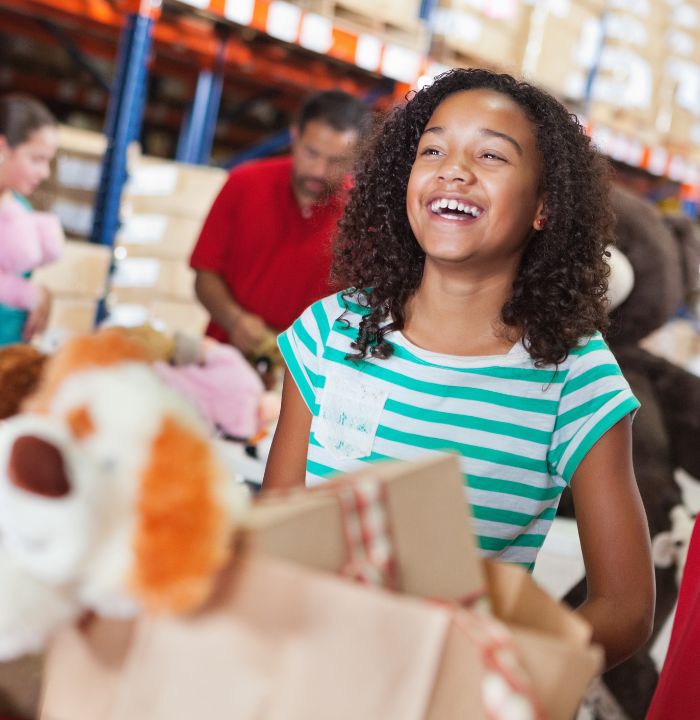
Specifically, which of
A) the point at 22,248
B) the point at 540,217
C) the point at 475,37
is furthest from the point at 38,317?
the point at 475,37

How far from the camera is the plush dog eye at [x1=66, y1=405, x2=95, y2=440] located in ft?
1.47

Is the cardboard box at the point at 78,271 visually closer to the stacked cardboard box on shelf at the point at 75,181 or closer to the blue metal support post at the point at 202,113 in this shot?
the stacked cardboard box on shelf at the point at 75,181

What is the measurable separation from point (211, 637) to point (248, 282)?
1.80 m

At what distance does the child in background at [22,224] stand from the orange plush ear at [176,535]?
5.02 feet

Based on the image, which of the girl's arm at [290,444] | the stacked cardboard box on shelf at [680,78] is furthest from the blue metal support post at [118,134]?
the stacked cardboard box on shelf at [680,78]

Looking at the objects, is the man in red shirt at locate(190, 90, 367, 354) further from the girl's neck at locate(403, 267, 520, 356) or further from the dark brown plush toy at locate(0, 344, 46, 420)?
the dark brown plush toy at locate(0, 344, 46, 420)

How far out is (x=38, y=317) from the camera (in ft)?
6.62

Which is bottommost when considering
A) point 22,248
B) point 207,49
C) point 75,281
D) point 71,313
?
point 71,313

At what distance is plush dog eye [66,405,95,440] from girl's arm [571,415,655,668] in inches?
20.5

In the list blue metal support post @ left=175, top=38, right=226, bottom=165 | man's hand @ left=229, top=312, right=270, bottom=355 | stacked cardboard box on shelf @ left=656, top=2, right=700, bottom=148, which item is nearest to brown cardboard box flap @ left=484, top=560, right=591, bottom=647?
man's hand @ left=229, top=312, right=270, bottom=355

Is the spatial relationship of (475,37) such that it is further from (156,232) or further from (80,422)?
(80,422)

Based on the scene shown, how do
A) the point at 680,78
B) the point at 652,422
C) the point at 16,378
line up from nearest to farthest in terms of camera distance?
the point at 16,378, the point at 652,422, the point at 680,78

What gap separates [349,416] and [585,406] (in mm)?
229

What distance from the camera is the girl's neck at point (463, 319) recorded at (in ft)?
3.17
